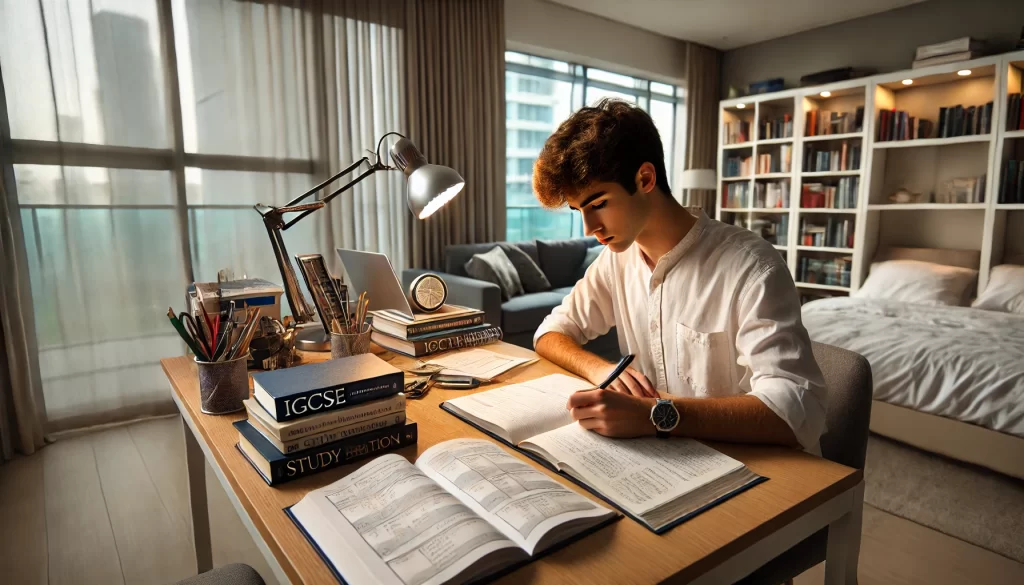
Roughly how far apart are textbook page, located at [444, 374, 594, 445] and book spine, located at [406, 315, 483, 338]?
37 cm

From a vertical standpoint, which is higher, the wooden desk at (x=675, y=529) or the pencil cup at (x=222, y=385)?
the pencil cup at (x=222, y=385)

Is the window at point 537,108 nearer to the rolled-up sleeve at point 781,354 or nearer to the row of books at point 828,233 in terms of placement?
the row of books at point 828,233

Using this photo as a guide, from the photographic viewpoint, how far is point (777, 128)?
516 centimetres

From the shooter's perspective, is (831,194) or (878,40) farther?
(831,194)

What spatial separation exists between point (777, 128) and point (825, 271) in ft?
4.48

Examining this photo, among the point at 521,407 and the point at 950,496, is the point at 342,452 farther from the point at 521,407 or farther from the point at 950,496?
the point at 950,496

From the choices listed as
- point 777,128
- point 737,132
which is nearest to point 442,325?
point 777,128

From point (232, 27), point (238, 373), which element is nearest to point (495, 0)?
point (232, 27)

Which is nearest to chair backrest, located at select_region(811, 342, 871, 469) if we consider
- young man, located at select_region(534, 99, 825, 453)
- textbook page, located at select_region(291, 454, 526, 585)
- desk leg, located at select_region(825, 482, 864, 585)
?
young man, located at select_region(534, 99, 825, 453)

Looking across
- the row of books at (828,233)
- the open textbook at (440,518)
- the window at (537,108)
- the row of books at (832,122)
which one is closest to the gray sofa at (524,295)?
the window at (537,108)

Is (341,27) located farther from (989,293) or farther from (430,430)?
(989,293)

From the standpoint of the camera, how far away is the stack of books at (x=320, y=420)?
767 mm

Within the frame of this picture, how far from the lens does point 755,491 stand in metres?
0.73

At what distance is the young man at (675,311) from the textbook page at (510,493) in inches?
7.2
